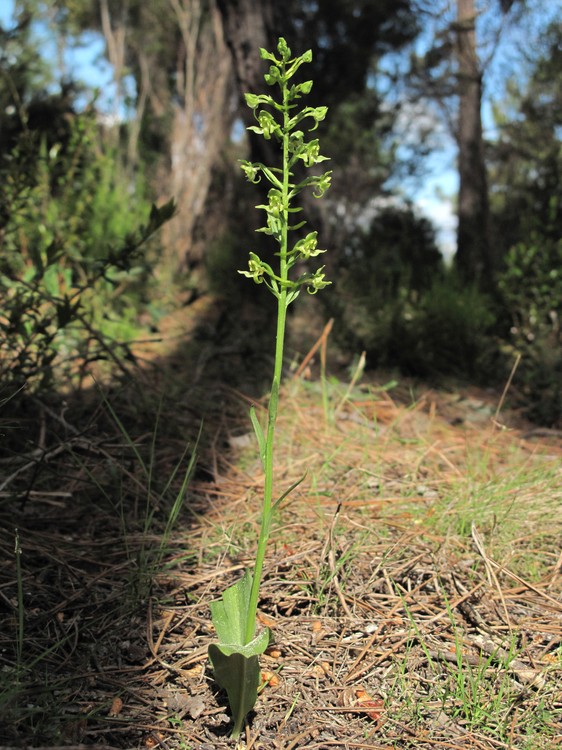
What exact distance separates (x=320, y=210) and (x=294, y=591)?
3.16 metres

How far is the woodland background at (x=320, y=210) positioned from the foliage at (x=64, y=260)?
2 cm

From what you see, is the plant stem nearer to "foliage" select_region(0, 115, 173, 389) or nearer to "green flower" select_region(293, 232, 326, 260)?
"green flower" select_region(293, 232, 326, 260)

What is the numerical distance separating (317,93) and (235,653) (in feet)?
27.0

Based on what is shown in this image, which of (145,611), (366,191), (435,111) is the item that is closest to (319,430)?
(145,611)

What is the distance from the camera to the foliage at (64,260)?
211cm

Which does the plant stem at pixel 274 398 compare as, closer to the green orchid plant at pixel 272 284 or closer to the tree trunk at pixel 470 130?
the green orchid plant at pixel 272 284

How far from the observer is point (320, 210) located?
4.21m

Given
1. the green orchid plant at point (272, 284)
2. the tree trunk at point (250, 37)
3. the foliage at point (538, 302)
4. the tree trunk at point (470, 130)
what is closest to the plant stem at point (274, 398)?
the green orchid plant at point (272, 284)

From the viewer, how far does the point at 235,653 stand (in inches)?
42.6

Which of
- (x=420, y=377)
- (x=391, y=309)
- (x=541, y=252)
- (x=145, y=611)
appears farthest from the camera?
(x=541, y=252)

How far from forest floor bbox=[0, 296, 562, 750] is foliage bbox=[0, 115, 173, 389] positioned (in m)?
0.27

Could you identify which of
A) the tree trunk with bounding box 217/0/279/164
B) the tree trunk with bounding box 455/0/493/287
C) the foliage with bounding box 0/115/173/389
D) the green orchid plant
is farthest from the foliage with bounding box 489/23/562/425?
the tree trunk with bounding box 217/0/279/164

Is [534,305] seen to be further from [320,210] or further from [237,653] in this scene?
[237,653]

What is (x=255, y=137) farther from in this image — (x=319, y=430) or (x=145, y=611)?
(x=145, y=611)
